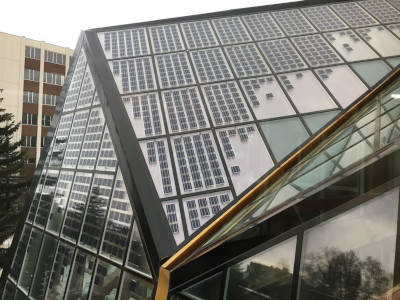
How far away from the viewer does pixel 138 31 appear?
10992 millimetres

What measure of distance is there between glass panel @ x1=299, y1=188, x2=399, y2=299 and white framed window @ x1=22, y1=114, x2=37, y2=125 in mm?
24615

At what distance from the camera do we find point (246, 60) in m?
9.53

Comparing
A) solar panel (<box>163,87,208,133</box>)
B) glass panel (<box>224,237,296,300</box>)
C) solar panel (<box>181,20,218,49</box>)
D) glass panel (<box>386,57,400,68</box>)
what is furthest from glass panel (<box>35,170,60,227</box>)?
glass panel (<box>386,57,400,68</box>)

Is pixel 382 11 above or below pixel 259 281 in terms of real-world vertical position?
above

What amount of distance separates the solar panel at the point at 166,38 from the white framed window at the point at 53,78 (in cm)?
1652

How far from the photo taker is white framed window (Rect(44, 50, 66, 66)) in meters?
24.5

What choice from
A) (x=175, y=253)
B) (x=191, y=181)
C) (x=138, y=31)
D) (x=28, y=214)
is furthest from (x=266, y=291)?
(x=138, y=31)

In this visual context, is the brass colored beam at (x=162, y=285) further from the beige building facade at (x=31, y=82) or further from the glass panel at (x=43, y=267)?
the beige building facade at (x=31, y=82)

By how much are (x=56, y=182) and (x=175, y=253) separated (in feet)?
15.1

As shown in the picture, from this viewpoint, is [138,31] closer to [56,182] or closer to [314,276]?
[56,182]

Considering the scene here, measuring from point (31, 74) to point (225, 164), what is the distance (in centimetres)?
2096

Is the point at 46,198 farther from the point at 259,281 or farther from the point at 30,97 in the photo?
the point at 30,97

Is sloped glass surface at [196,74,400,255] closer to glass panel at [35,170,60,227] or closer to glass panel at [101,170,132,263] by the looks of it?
glass panel at [101,170,132,263]

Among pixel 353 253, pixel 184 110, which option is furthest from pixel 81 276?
pixel 353 253
